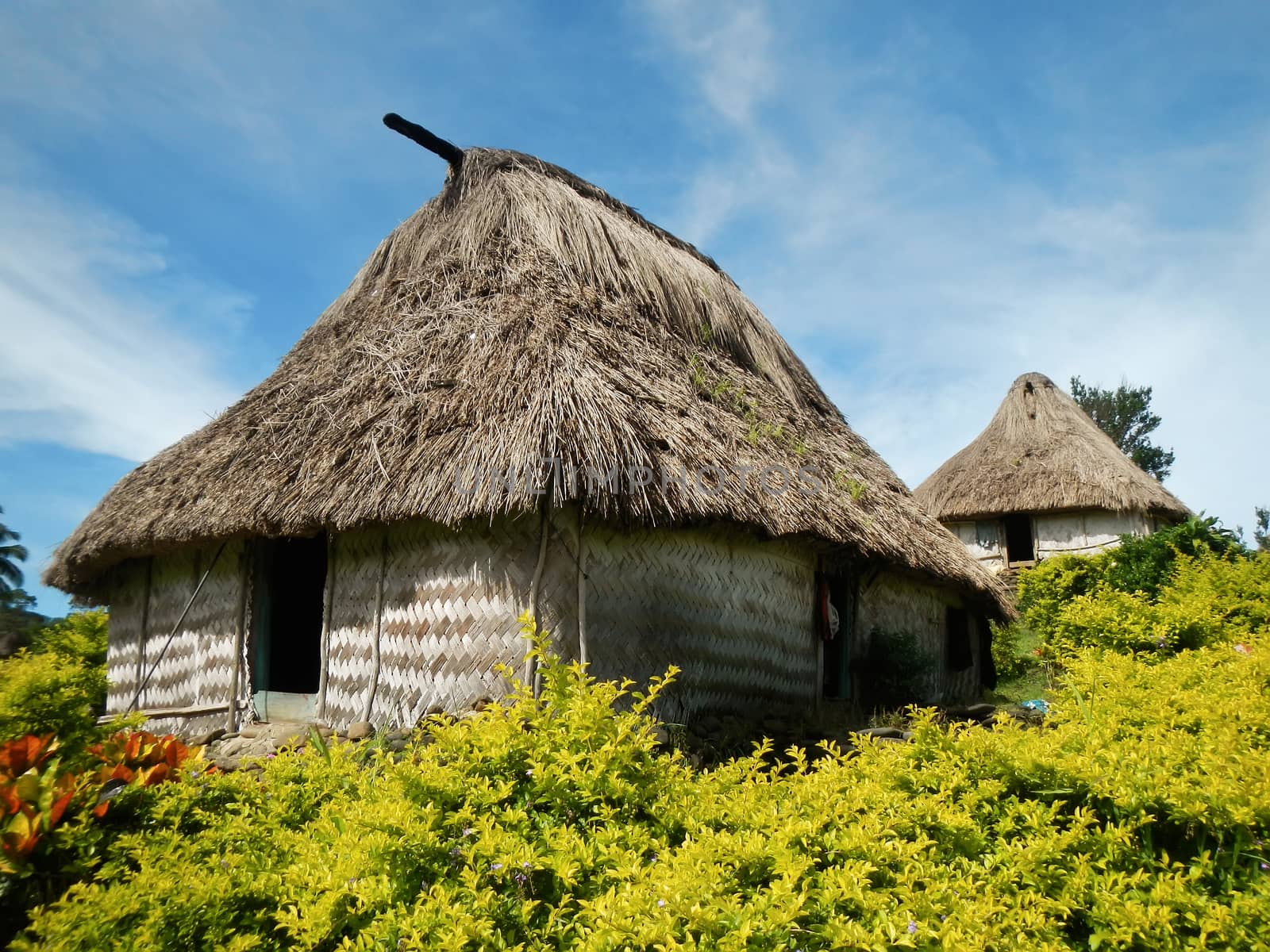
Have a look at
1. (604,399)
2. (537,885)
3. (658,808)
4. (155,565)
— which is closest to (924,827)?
(658,808)

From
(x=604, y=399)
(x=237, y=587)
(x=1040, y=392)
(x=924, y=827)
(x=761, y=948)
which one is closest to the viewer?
(x=761, y=948)

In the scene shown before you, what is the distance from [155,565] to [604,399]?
4.76m

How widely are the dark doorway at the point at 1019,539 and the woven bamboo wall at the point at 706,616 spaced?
12858 millimetres

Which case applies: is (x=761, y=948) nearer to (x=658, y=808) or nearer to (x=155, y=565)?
(x=658, y=808)

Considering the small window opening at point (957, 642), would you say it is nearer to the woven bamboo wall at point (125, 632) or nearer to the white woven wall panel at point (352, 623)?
the white woven wall panel at point (352, 623)

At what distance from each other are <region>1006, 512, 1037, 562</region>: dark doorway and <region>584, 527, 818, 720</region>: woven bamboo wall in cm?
1286

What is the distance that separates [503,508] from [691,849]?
285cm

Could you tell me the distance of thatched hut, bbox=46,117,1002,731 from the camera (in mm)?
5227

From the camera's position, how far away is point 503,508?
15.8ft

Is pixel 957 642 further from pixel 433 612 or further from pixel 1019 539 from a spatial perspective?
pixel 1019 539

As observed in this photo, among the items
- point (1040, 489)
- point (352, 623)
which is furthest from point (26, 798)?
point (1040, 489)

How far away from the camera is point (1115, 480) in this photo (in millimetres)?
16734

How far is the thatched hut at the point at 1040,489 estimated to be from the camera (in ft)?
55.5

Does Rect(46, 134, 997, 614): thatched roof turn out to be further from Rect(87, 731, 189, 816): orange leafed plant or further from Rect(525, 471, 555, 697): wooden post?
Rect(87, 731, 189, 816): orange leafed plant
